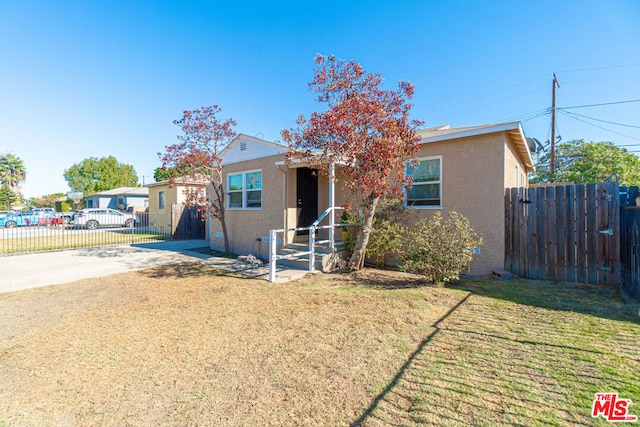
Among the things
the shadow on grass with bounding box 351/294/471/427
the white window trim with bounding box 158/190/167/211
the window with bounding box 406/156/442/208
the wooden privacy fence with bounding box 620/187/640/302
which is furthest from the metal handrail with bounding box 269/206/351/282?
the white window trim with bounding box 158/190/167/211

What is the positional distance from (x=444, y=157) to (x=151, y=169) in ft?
157

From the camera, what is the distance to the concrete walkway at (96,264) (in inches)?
277

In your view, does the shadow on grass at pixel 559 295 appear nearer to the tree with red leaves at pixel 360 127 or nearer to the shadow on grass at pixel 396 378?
the shadow on grass at pixel 396 378

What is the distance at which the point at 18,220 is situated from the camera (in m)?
21.5

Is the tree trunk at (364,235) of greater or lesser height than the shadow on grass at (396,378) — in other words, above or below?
above

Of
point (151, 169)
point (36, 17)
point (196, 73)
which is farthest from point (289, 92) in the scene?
point (151, 169)

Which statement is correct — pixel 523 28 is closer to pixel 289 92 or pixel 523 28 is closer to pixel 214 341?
pixel 289 92

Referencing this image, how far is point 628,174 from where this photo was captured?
671 inches

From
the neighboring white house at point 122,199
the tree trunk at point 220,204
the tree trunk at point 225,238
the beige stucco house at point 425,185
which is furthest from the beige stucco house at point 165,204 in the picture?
the neighboring white house at point 122,199

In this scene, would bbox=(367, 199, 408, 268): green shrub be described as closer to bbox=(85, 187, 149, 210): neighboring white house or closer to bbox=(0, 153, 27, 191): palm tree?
bbox=(85, 187, 149, 210): neighboring white house

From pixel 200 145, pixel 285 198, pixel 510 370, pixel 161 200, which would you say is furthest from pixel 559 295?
pixel 161 200

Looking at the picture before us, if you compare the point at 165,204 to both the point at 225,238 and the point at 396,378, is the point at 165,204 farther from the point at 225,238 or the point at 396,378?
the point at 396,378

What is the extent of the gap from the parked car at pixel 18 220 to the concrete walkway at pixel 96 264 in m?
16.0

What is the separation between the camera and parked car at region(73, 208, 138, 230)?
1956 centimetres
